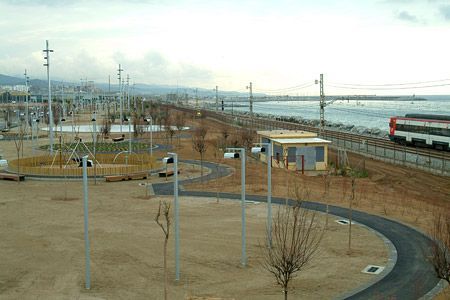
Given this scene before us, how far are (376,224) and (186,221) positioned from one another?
24.9ft

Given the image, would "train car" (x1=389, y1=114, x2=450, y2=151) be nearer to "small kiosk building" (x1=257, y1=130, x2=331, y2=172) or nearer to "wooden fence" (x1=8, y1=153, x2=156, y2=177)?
"small kiosk building" (x1=257, y1=130, x2=331, y2=172)

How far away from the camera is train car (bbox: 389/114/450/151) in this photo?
152 feet

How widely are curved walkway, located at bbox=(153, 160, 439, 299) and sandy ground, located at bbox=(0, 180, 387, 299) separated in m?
0.60

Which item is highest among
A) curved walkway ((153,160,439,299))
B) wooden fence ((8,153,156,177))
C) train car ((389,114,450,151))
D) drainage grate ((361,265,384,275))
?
train car ((389,114,450,151))

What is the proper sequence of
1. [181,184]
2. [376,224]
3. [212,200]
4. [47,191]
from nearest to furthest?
1. [376,224]
2. [212,200]
3. [47,191]
4. [181,184]

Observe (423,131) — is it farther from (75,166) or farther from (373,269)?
(373,269)

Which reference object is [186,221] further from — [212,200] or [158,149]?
[158,149]

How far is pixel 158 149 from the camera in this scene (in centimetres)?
5128

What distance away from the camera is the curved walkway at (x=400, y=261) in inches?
530

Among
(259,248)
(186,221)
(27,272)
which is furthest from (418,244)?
(27,272)

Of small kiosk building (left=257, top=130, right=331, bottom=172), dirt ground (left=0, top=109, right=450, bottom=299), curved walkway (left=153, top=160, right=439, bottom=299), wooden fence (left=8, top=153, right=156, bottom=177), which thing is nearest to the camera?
curved walkway (left=153, top=160, right=439, bottom=299)

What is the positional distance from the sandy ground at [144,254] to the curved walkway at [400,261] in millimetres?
602

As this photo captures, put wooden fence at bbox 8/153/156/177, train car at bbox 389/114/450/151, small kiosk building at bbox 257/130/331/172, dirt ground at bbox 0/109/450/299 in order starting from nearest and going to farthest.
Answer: dirt ground at bbox 0/109/450/299
wooden fence at bbox 8/153/156/177
small kiosk building at bbox 257/130/331/172
train car at bbox 389/114/450/151

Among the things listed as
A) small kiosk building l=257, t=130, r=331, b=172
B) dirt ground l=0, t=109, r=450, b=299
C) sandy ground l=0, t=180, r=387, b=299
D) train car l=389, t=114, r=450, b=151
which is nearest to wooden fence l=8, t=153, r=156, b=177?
dirt ground l=0, t=109, r=450, b=299
